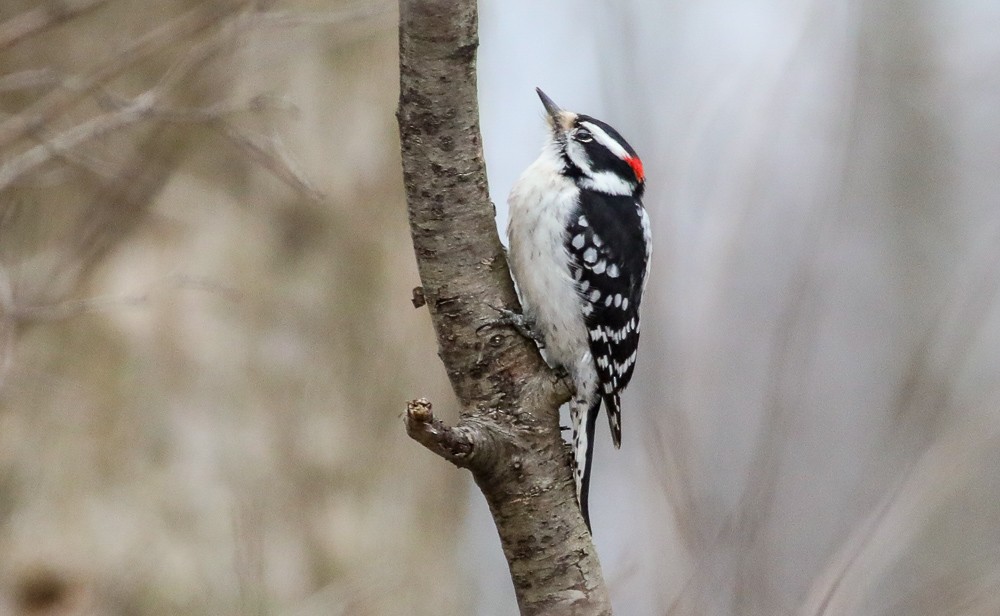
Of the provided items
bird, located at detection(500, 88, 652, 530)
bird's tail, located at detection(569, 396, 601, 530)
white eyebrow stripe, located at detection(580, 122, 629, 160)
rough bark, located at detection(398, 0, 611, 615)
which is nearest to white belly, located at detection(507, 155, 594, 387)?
bird, located at detection(500, 88, 652, 530)

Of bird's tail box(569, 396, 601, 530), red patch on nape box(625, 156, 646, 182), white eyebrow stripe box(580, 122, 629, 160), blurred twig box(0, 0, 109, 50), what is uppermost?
white eyebrow stripe box(580, 122, 629, 160)

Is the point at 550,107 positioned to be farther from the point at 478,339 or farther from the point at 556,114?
the point at 478,339

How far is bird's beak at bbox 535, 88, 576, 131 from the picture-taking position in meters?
4.14

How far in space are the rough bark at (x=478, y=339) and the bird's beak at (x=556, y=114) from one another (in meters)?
1.66

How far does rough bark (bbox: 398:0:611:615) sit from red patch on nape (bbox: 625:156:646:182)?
Answer: 164 cm

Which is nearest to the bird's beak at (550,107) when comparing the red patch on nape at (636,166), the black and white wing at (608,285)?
the red patch on nape at (636,166)

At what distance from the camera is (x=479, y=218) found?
2.51 meters

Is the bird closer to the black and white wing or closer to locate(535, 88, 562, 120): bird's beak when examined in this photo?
the black and white wing

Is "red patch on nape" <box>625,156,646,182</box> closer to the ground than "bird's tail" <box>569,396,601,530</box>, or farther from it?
farther from it

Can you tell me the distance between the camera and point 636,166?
13.7 feet

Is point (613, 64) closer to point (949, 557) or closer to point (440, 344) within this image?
point (440, 344)

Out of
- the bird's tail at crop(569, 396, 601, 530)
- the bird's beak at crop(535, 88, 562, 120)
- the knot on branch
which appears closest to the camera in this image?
the knot on branch

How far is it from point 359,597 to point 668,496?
5.82ft

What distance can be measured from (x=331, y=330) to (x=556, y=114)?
1.41m
